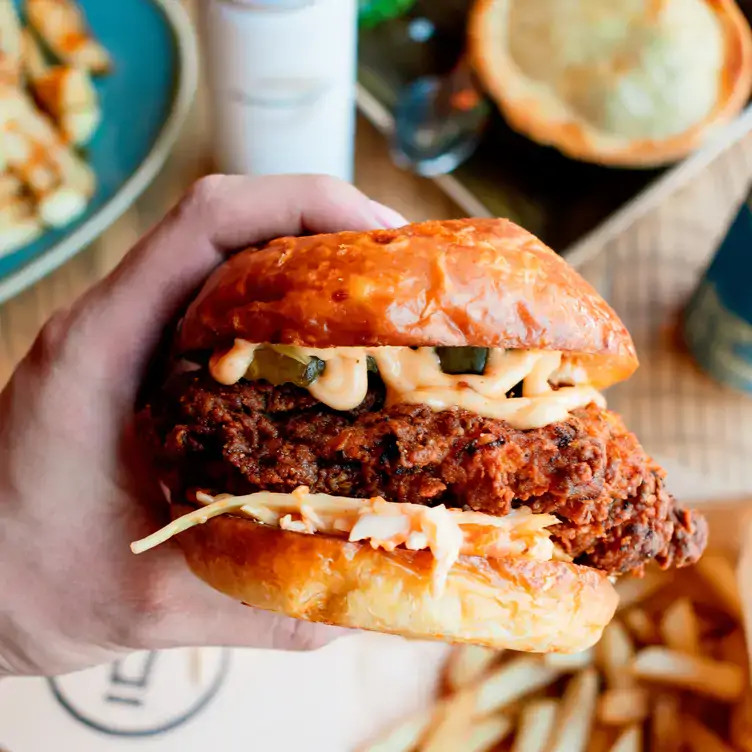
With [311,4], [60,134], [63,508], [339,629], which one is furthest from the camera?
[60,134]

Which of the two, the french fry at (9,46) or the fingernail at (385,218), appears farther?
the french fry at (9,46)

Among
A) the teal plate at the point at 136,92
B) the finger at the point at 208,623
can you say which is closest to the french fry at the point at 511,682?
the finger at the point at 208,623

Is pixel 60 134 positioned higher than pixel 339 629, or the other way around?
pixel 60 134

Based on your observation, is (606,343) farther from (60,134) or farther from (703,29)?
(60,134)

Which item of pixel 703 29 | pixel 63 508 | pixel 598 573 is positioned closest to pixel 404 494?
pixel 598 573

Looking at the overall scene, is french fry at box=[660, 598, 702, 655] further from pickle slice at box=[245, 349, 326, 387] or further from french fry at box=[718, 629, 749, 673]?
pickle slice at box=[245, 349, 326, 387]

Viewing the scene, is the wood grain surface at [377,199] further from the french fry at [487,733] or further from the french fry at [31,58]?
the french fry at [487,733]
